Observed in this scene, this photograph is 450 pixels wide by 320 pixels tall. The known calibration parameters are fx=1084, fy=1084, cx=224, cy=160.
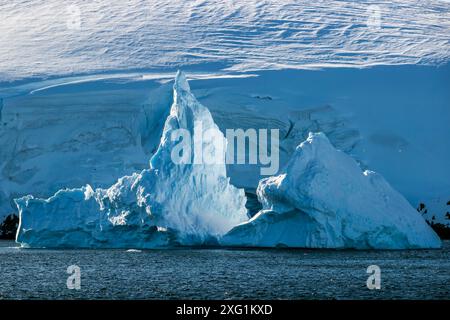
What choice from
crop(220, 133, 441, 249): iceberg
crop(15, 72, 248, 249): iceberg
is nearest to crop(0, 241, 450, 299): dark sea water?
crop(220, 133, 441, 249): iceberg

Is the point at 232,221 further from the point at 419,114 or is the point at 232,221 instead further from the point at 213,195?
the point at 419,114

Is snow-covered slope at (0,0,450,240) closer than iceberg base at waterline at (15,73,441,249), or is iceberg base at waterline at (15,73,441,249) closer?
iceberg base at waterline at (15,73,441,249)

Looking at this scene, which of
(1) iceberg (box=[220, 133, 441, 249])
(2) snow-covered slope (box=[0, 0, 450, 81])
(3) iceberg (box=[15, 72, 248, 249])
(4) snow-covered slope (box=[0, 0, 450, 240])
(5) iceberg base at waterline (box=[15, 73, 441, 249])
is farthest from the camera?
(2) snow-covered slope (box=[0, 0, 450, 81])

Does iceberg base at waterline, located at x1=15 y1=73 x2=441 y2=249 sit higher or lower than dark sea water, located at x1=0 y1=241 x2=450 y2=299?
higher

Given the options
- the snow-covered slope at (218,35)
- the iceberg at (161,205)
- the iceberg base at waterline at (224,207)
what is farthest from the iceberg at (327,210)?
the snow-covered slope at (218,35)

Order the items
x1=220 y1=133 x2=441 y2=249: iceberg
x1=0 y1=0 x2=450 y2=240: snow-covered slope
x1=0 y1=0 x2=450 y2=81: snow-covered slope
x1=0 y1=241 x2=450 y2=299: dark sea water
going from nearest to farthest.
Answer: x1=0 y1=241 x2=450 y2=299: dark sea water < x1=220 y1=133 x2=441 y2=249: iceberg < x1=0 y1=0 x2=450 y2=240: snow-covered slope < x1=0 y1=0 x2=450 y2=81: snow-covered slope

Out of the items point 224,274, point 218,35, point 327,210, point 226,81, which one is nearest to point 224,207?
point 327,210

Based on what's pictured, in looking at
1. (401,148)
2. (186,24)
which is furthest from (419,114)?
(186,24)

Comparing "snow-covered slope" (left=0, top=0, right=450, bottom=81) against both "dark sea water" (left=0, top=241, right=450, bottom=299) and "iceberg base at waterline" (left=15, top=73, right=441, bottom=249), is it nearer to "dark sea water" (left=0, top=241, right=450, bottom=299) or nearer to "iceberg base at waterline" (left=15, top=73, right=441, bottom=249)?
"iceberg base at waterline" (left=15, top=73, right=441, bottom=249)
